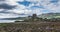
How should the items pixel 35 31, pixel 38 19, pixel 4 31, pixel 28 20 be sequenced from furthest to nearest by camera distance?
pixel 38 19
pixel 28 20
pixel 4 31
pixel 35 31

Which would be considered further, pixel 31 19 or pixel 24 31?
pixel 31 19

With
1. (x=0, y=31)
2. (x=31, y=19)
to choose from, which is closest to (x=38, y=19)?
(x=31, y=19)

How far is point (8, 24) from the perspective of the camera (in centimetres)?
4497

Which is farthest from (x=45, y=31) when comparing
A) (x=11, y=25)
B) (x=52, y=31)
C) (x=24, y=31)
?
(x=11, y=25)

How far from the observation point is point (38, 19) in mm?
55281

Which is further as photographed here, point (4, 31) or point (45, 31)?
point (4, 31)

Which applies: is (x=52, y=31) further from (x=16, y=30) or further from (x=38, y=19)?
(x=38, y=19)

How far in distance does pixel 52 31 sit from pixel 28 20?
1779 centimetres

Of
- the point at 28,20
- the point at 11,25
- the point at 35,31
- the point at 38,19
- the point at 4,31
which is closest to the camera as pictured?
the point at 35,31

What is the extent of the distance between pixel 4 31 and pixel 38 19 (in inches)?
797

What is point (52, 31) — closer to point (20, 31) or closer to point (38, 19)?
point (20, 31)

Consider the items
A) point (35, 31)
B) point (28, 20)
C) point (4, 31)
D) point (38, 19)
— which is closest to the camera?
point (35, 31)

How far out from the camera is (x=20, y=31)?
35.4 meters

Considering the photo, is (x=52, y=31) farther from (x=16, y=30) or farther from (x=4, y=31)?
(x=4, y=31)
